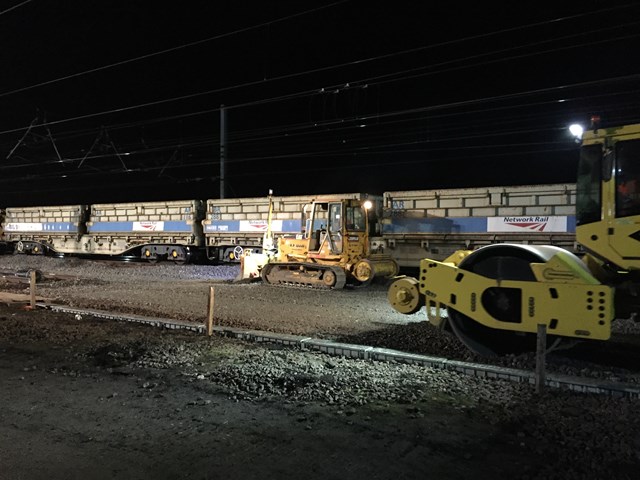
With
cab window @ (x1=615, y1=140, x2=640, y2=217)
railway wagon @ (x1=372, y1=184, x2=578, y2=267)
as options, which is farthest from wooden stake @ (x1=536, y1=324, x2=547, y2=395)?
railway wagon @ (x1=372, y1=184, x2=578, y2=267)

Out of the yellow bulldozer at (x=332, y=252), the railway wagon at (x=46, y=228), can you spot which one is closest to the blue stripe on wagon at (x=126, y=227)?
the railway wagon at (x=46, y=228)

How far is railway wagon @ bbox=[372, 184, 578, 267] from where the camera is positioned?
15.1 metres

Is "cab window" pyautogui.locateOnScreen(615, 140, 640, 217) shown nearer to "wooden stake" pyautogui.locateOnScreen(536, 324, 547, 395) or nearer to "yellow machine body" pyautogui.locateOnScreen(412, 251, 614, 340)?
"yellow machine body" pyautogui.locateOnScreen(412, 251, 614, 340)

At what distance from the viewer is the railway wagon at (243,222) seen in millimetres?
20609

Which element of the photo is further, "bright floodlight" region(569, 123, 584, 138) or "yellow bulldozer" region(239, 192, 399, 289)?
"yellow bulldozer" region(239, 192, 399, 289)

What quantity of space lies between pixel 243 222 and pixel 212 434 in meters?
18.6

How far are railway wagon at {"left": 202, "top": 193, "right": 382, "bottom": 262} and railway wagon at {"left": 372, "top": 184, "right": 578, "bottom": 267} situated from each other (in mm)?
4354

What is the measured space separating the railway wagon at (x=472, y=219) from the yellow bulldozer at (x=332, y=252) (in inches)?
54.5

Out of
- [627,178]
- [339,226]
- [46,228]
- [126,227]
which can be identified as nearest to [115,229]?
[126,227]

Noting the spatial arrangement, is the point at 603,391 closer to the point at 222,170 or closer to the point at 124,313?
the point at 124,313

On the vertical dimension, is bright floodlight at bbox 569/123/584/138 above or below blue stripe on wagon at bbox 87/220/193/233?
above

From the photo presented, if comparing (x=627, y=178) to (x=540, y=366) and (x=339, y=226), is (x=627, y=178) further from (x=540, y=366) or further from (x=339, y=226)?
(x=339, y=226)

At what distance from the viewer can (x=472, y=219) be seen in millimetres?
16328

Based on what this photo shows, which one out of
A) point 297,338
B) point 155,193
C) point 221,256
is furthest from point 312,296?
point 155,193
